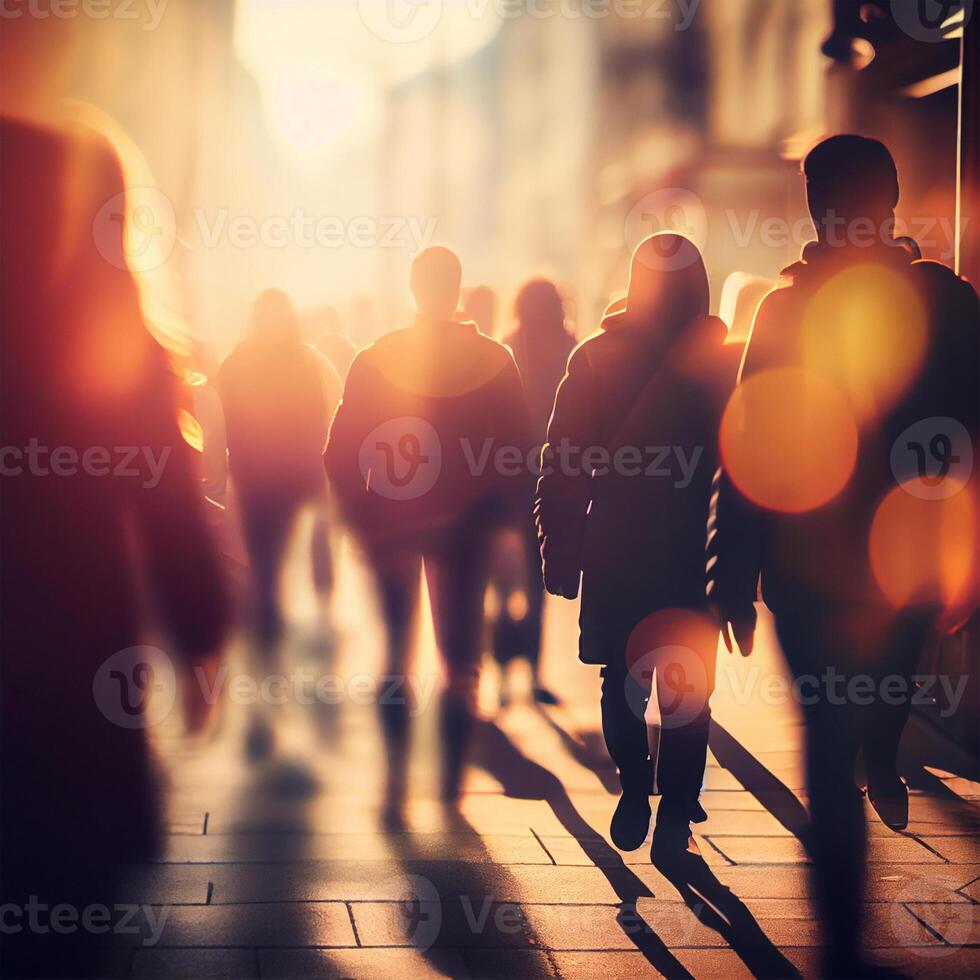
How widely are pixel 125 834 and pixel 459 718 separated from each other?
416 centimetres

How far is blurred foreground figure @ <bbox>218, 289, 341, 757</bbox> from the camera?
777 cm

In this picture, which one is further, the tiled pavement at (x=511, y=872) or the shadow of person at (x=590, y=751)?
the shadow of person at (x=590, y=751)

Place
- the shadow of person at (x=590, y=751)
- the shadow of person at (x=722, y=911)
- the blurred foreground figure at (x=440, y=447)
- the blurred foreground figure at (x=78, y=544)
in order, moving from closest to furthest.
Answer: the blurred foreground figure at (x=78, y=544) → the shadow of person at (x=722, y=911) → the shadow of person at (x=590, y=751) → the blurred foreground figure at (x=440, y=447)

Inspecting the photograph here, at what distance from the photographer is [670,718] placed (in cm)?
485

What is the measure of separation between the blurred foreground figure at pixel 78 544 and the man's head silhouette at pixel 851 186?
2.17 m

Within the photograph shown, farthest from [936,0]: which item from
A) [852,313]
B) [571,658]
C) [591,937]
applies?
[591,937]

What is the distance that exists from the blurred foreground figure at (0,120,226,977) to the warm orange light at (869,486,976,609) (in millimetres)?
2078

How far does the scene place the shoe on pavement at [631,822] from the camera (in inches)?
193

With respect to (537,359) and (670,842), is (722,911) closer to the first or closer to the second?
(670,842)

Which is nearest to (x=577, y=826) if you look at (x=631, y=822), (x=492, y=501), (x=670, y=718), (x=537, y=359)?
(x=631, y=822)

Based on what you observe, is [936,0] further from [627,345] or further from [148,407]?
[148,407]

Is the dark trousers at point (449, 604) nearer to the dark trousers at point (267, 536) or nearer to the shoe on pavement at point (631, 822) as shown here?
the shoe on pavement at point (631, 822)

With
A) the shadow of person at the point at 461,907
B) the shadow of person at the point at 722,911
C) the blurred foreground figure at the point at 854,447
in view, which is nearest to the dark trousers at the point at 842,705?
the blurred foreground figure at the point at 854,447

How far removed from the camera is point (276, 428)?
25.5 ft
